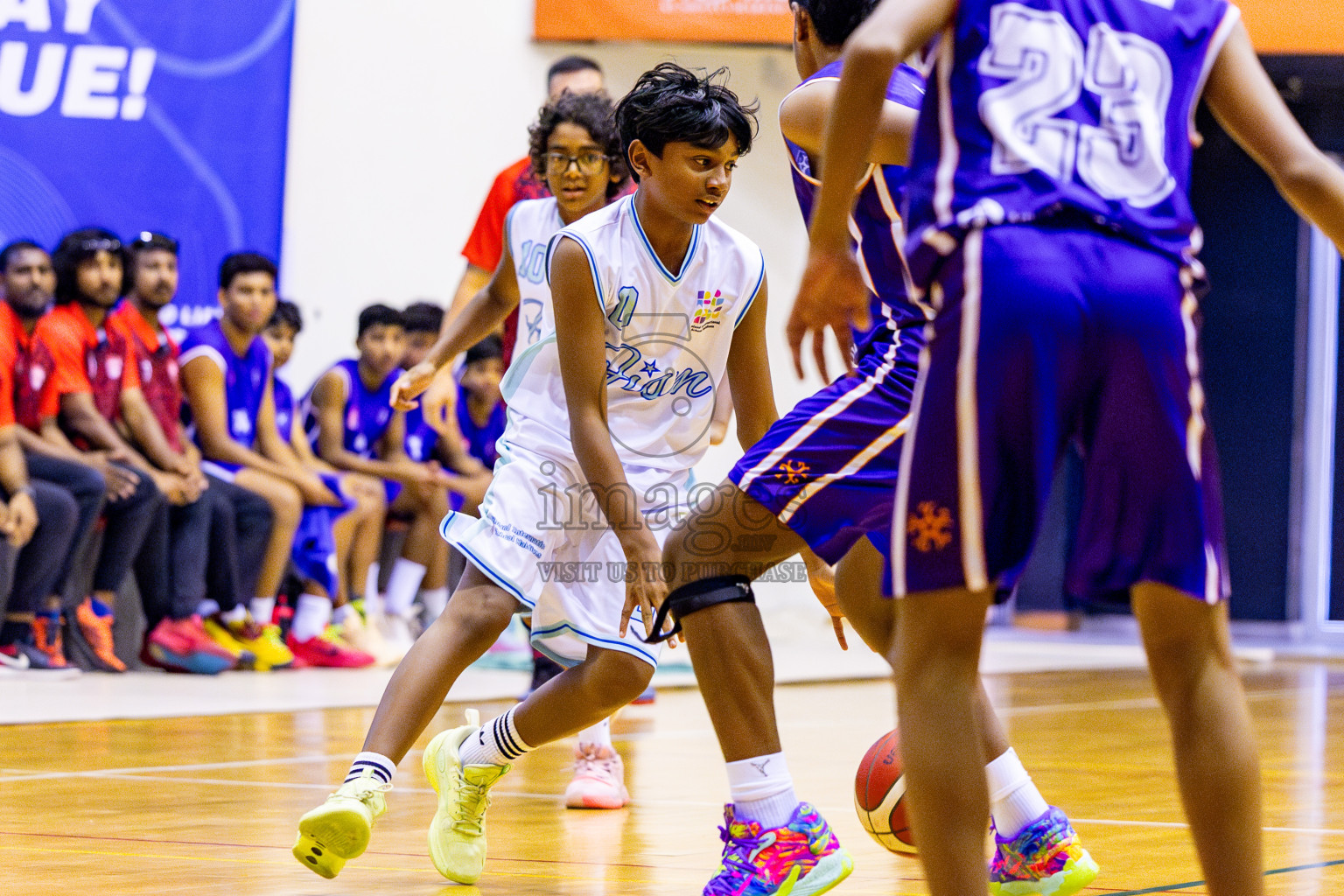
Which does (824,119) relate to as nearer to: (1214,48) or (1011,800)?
(1214,48)

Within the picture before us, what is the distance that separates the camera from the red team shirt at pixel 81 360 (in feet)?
23.0

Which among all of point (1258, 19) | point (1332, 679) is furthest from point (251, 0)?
point (1332, 679)

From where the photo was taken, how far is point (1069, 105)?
6.38 ft

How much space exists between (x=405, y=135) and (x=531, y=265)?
227 inches

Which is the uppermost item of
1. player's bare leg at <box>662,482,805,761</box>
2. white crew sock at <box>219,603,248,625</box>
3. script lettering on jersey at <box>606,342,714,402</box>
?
script lettering on jersey at <box>606,342,714,402</box>

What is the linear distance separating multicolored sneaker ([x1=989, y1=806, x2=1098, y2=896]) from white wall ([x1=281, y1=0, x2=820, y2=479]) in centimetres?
679

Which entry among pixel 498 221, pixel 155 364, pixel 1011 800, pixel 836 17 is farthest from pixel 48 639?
pixel 836 17

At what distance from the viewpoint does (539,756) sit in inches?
194

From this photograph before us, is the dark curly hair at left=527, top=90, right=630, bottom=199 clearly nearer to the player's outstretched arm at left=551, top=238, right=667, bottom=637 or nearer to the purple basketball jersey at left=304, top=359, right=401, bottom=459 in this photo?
the player's outstretched arm at left=551, top=238, right=667, bottom=637

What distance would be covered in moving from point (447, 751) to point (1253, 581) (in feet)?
29.2

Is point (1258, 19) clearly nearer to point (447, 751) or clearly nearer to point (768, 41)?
point (768, 41)

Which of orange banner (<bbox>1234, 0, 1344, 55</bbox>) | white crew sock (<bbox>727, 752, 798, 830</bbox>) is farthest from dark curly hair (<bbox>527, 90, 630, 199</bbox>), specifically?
orange banner (<bbox>1234, 0, 1344, 55</bbox>)

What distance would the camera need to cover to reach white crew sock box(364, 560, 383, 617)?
26.6 ft

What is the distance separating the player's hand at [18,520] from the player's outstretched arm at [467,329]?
11.2 ft
